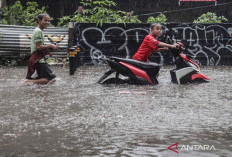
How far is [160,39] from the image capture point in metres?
15.9

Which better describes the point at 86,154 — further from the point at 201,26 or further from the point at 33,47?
the point at 201,26

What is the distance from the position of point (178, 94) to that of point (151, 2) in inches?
673

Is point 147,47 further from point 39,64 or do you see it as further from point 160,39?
point 160,39

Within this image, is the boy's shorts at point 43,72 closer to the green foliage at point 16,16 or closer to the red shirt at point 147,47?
the red shirt at point 147,47

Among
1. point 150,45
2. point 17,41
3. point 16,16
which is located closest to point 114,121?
point 150,45

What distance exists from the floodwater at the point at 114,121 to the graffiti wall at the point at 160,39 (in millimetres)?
6759

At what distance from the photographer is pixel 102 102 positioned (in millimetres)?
7152

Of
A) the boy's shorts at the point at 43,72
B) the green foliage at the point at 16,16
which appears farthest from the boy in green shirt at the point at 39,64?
the green foliage at the point at 16,16

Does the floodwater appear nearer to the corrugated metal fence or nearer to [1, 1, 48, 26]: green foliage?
the corrugated metal fence

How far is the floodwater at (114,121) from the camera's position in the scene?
14.0 ft

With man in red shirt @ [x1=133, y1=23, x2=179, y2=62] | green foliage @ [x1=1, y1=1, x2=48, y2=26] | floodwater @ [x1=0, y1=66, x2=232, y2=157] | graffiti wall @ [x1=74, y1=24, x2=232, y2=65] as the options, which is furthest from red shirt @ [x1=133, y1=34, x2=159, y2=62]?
green foliage @ [x1=1, y1=1, x2=48, y2=26]

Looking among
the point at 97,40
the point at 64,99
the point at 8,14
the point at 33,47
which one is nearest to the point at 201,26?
the point at 97,40

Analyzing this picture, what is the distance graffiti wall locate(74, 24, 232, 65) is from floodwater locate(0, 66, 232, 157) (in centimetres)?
676

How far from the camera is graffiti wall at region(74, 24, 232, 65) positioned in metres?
15.8
